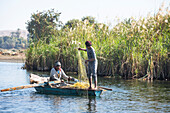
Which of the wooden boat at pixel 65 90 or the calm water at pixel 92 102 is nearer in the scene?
the calm water at pixel 92 102

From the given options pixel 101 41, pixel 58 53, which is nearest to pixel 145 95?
pixel 101 41

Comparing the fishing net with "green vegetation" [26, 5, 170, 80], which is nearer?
the fishing net

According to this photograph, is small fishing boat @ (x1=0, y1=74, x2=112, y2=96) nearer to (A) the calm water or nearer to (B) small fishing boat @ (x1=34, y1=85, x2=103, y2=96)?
(B) small fishing boat @ (x1=34, y1=85, x2=103, y2=96)

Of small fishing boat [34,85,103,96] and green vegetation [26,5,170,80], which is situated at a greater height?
green vegetation [26,5,170,80]

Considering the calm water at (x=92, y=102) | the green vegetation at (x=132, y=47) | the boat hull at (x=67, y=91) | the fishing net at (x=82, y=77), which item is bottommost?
the calm water at (x=92, y=102)

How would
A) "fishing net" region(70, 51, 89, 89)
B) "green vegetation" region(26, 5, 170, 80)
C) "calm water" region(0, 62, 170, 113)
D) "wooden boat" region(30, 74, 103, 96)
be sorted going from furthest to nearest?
"green vegetation" region(26, 5, 170, 80) < "fishing net" region(70, 51, 89, 89) < "wooden boat" region(30, 74, 103, 96) < "calm water" region(0, 62, 170, 113)

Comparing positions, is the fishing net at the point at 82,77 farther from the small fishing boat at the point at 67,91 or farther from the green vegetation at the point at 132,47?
the green vegetation at the point at 132,47

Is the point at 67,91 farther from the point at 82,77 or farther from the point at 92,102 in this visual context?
the point at 92,102

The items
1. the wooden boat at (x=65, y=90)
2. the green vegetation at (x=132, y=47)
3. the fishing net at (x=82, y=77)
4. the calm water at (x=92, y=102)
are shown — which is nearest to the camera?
the calm water at (x=92, y=102)

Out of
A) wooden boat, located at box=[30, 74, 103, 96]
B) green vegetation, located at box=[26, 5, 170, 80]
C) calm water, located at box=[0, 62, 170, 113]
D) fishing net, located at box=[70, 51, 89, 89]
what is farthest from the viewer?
green vegetation, located at box=[26, 5, 170, 80]

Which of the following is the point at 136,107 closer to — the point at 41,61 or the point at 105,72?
the point at 105,72

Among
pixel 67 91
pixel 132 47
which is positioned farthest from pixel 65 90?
pixel 132 47

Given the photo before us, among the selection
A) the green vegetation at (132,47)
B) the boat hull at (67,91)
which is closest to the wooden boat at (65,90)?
the boat hull at (67,91)

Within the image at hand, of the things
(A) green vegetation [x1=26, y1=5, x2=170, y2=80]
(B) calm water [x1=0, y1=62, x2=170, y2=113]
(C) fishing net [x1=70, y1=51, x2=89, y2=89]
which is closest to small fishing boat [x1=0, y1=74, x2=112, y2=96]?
(C) fishing net [x1=70, y1=51, x2=89, y2=89]
